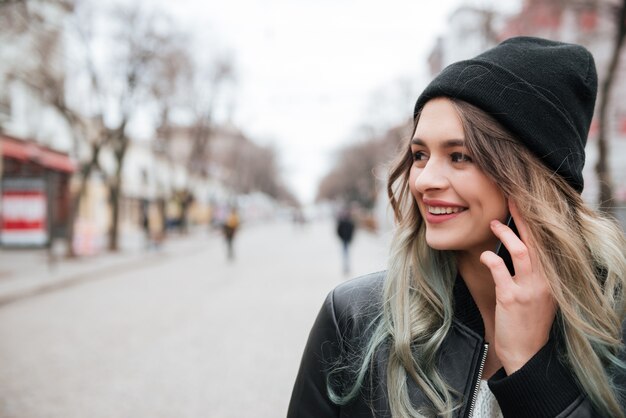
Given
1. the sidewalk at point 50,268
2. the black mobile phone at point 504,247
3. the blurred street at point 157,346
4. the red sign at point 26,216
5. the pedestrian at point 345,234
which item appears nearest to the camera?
the black mobile phone at point 504,247

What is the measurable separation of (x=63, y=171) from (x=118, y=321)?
69.1ft

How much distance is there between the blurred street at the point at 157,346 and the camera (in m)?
5.28

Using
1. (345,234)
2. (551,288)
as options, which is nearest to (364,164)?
(345,234)

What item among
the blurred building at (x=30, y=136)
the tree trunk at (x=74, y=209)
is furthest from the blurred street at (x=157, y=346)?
the tree trunk at (x=74, y=209)

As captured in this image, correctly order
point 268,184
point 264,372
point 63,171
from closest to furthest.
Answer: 1. point 264,372
2. point 63,171
3. point 268,184

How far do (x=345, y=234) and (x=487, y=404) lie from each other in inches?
Answer: 584

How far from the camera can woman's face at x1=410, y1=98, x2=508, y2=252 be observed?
1589 mm

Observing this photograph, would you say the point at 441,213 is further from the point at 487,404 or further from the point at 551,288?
the point at 487,404

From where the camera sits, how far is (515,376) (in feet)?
4.66

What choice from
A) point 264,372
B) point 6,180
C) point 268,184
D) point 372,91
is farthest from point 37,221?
point 268,184

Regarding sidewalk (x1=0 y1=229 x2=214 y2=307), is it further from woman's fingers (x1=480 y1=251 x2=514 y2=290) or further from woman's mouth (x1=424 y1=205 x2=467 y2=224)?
woman's fingers (x1=480 y1=251 x2=514 y2=290)

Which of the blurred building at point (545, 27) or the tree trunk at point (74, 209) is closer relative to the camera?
the blurred building at point (545, 27)

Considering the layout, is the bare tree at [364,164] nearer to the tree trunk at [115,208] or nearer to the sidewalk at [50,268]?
the tree trunk at [115,208]

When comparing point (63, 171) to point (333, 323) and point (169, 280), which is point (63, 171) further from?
point (333, 323)
